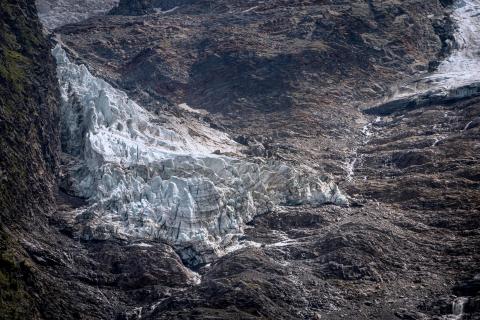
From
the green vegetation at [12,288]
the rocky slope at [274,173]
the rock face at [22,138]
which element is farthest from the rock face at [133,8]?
the green vegetation at [12,288]

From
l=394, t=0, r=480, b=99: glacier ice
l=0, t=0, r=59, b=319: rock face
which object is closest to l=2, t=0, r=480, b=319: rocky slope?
l=394, t=0, r=480, b=99: glacier ice

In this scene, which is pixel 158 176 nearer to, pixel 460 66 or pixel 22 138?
pixel 22 138

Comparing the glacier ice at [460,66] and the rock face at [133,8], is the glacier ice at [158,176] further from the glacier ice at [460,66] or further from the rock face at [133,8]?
the rock face at [133,8]

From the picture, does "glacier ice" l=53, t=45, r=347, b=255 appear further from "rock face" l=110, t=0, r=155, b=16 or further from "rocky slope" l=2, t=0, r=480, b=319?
"rock face" l=110, t=0, r=155, b=16

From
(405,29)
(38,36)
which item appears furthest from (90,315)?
(405,29)

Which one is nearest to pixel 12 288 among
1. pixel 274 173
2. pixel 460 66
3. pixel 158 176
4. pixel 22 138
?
pixel 22 138
